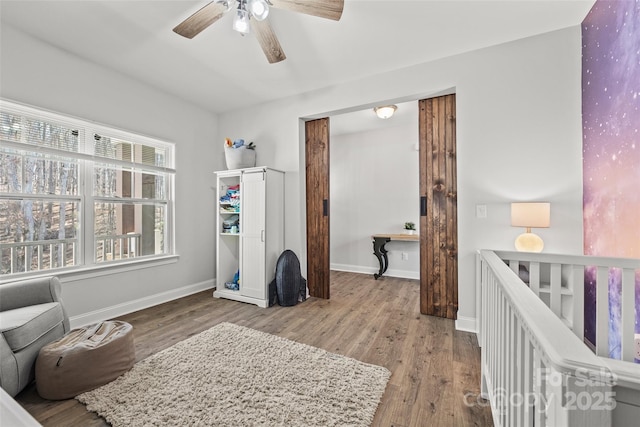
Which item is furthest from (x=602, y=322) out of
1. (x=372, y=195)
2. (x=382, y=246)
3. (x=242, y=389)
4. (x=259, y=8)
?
(x=372, y=195)

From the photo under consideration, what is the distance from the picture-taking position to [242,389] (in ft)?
5.41

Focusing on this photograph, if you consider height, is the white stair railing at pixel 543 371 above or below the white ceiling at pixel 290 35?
below

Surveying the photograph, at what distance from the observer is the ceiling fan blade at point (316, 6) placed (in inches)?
64.5

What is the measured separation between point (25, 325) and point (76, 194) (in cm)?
148

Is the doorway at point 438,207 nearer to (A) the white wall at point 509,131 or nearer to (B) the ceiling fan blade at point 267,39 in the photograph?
(A) the white wall at point 509,131

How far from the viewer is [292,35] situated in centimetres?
231

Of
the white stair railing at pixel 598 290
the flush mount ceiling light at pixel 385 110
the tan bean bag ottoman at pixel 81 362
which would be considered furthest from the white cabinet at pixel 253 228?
the white stair railing at pixel 598 290

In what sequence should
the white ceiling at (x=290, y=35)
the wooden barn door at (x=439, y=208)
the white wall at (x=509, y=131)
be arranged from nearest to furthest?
the white ceiling at (x=290, y=35) → the white wall at (x=509, y=131) → the wooden barn door at (x=439, y=208)

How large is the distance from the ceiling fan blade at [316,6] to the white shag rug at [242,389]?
7.73ft

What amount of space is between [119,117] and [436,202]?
11.7 feet

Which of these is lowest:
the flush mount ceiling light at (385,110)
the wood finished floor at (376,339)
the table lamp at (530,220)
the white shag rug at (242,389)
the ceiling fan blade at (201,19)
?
the wood finished floor at (376,339)

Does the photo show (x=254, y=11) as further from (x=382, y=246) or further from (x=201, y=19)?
(x=382, y=246)

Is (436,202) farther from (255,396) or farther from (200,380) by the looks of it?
(200,380)

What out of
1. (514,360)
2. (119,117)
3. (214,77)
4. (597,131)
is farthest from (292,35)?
(514,360)
